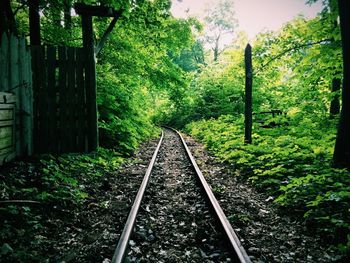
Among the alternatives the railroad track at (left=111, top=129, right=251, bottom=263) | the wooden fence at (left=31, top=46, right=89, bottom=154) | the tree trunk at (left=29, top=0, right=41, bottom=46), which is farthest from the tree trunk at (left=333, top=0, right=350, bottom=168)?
the tree trunk at (left=29, top=0, right=41, bottom=46)

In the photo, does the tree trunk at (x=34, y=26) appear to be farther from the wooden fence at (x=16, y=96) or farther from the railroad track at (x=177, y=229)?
the railroad track at (x=177, y=229)

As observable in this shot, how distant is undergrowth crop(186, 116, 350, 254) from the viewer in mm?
3949

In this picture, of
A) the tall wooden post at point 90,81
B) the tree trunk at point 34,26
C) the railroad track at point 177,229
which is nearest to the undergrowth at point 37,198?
the tall wooden post at point 90,81

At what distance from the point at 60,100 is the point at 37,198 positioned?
2.41 m

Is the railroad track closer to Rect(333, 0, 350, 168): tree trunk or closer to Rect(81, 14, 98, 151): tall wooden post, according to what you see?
Rect(81, 14, 98, 151): tall wooden post

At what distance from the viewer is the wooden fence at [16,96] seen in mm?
4879

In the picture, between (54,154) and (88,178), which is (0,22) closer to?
(54,154)

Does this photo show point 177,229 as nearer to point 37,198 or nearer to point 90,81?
point 37,198

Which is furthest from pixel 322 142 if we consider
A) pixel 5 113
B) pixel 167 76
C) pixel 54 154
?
pixel 5 113

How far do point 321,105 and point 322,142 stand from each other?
4.43m

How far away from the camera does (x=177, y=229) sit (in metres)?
3.98

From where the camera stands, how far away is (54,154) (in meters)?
6.21

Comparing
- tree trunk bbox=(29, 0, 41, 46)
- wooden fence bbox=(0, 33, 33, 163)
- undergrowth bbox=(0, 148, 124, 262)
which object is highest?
tree trunk bbox=(29, 0, 41, 46)

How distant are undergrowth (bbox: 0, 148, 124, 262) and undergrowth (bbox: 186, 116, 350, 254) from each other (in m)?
3.81
